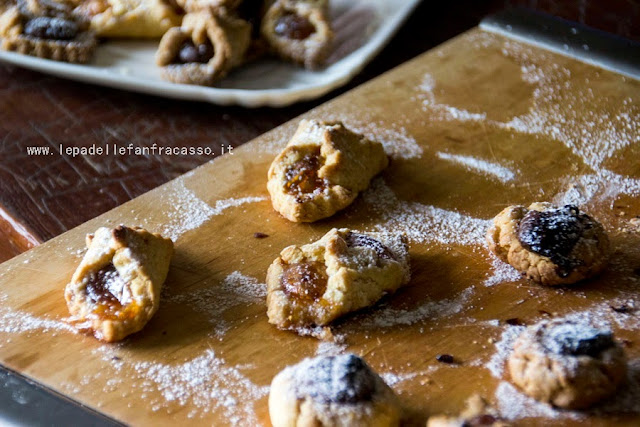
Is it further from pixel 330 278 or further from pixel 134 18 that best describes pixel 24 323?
pixel 134 18

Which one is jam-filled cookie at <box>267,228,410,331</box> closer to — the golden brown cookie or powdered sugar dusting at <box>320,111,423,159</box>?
powdered sugar dusting at <box>320,111,423,159</box>

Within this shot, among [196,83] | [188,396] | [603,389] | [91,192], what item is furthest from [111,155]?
[603,389]

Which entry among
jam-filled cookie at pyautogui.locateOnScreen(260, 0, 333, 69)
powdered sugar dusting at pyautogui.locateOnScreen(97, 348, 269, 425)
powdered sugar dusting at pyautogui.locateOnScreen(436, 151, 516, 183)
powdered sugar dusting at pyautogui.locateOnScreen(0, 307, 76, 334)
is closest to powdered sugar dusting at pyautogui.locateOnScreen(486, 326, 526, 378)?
powdered sugar dusting at pyautogui.locateOnScreen(97, 348, 269, 425)

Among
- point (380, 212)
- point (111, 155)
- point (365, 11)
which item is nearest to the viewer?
point (380, 212)

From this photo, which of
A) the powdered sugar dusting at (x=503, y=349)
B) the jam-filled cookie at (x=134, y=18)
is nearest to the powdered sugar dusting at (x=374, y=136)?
the powdered sugar dusting at (x=503, y=349)

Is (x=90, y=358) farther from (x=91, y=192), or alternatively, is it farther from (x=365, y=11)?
(x=365, y=11)

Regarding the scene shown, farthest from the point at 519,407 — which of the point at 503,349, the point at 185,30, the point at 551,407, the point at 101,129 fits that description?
the point at 185,30
